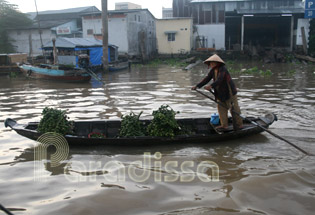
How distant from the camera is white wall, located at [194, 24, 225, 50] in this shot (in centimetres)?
2948

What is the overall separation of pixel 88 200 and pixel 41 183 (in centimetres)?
101

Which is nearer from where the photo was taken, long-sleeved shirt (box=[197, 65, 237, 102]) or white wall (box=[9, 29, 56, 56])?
long-sleeved shirt (box=[197, 65, 237, 102])

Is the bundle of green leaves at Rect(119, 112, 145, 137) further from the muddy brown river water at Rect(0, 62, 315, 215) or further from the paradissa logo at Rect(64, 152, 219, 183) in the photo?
the paradissa logo at Rect(64, 152, 219, 183)

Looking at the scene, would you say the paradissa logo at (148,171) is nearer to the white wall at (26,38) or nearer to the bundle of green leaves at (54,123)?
the bundle of green leaves at (54,123)

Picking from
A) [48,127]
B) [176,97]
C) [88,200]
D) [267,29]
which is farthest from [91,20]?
[88,200]

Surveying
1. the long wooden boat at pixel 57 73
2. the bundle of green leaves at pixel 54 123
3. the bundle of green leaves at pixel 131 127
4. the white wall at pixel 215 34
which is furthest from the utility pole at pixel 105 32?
the bundle of green leaves at pixel 131 127

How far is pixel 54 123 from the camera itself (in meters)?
6.11

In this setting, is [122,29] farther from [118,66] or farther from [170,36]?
[118,66]

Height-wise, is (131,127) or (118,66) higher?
(118,66)

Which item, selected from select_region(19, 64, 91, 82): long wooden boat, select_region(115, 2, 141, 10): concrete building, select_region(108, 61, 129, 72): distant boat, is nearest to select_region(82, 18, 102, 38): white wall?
select_region(108, 61, 129, 72): distant boat

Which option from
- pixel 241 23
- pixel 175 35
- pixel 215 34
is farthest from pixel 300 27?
pixel 175 35

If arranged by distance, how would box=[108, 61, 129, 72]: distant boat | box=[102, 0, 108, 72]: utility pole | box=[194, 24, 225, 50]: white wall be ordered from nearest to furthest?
box=[102, 0, 108, 72]: utility pole < box=[108, 61, 129, 72]: distant boat < box=[194, 24, 225, 50]: white wall

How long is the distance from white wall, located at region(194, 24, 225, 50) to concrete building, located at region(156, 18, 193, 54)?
1.66m

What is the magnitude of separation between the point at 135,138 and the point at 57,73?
1243 centimetres
